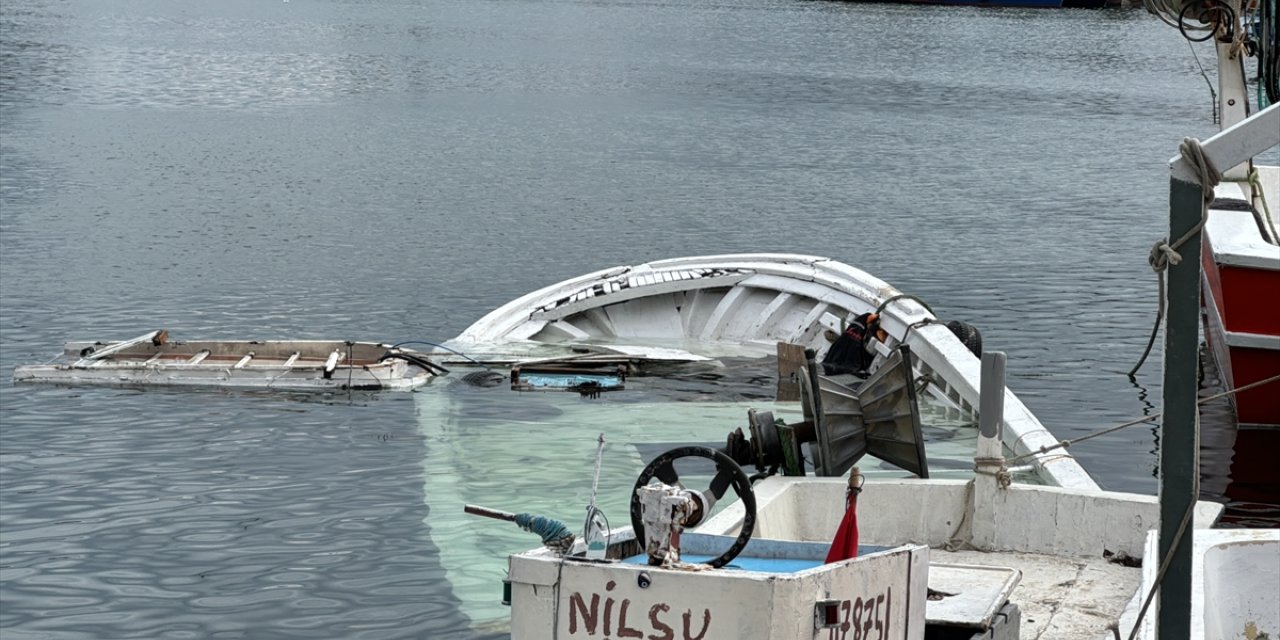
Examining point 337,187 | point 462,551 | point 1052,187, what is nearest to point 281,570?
point 462,551

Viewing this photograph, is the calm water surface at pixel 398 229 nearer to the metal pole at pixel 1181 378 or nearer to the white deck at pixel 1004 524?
the white deck at pixel 1004 524

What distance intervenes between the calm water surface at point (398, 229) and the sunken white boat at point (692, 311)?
238cm

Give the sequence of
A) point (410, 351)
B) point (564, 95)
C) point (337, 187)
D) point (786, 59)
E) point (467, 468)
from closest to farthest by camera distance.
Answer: point (467, 468), point (410, 351), point (337, 187), point (564, 95), point (786, 59)

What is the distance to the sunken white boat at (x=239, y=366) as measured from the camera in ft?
71.6

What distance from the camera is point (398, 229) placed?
3634 cm

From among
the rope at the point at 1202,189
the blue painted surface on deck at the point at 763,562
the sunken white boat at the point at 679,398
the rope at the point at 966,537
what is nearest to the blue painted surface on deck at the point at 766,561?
the blue painted surface on deck at the point at 763,562

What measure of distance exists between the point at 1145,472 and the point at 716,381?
5.77 meters

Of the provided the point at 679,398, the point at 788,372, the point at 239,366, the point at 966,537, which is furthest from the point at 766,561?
the point at 239,366

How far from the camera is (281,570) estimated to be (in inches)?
611

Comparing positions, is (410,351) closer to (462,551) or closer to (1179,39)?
(462,551)

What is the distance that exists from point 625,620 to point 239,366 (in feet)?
51.8

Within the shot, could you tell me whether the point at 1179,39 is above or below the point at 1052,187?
above

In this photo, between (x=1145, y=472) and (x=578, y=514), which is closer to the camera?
(x=578, y=514)

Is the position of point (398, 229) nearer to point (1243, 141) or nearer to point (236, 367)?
point (236, 367)
